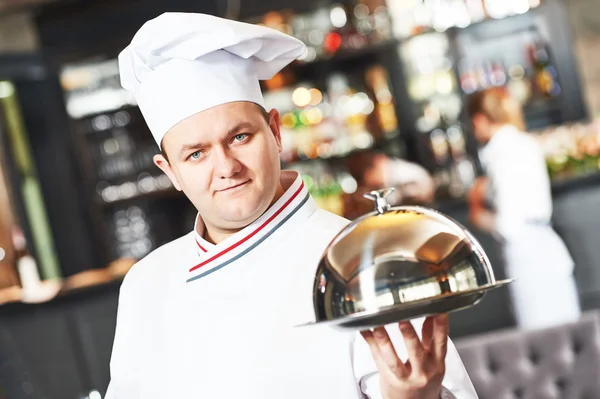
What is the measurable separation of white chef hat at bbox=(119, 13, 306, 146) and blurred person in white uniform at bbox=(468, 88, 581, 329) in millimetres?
3245

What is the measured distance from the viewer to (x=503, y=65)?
6672 mm

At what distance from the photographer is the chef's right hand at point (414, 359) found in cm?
104

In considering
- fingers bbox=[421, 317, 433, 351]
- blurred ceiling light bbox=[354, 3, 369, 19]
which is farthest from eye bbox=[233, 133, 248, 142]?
blurred ceiling light bbox=[354, 3, 369, 19]

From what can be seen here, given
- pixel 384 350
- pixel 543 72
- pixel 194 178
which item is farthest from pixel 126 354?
pixel 543 72

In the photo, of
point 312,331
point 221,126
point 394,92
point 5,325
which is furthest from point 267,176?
point 394,92

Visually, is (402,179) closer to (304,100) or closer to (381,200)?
(304,100)

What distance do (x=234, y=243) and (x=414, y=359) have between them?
0.46 meters

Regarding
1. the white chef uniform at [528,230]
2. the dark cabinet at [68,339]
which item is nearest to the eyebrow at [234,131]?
the white chef uniform at [528,230]

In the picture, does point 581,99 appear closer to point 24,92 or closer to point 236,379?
point 24,92

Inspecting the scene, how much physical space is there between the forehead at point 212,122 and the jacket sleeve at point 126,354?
0.37 metres

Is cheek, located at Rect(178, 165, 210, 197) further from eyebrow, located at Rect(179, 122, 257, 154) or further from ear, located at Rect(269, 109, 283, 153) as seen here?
ear, located at Rect(269, 109, 283, 153)

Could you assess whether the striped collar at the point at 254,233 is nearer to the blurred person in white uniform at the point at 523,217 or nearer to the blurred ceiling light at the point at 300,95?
the blurred person in white uniform at the point at 523,217

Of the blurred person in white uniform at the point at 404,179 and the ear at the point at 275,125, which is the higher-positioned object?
the ear at the point at 275,125

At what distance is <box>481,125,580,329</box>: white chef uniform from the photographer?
457 centimetres
